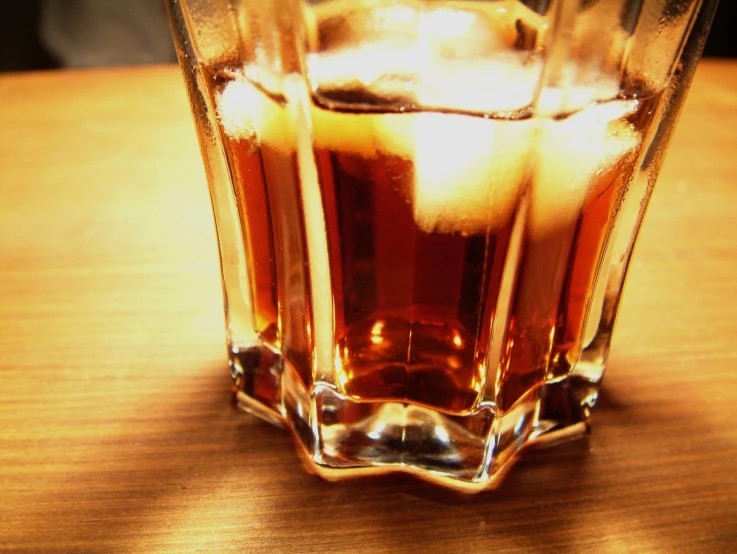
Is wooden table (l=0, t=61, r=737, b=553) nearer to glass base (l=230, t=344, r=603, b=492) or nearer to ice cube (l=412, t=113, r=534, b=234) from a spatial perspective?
glass base (l=230, t=344, r=603, b=492)

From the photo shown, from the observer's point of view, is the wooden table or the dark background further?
the dark background

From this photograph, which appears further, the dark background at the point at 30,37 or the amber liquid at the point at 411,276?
the dark background at the point at 30,37

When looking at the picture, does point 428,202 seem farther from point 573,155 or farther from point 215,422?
point 215,422

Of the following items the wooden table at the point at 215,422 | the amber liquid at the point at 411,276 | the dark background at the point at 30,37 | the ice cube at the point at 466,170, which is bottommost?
the dark background at the point at 30,37

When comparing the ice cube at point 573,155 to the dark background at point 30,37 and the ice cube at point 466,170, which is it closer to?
the ice cube at point 466,170

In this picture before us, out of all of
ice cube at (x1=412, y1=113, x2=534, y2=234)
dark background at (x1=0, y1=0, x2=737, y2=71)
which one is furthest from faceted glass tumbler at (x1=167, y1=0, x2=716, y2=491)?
dark background at (x1=0, y1=0, x2=737, y2=71)

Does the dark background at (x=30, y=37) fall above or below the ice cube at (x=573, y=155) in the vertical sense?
below

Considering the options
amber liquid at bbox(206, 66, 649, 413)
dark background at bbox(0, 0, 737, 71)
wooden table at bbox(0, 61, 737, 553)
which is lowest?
dark background at bbox(0, 0, 737, 71)

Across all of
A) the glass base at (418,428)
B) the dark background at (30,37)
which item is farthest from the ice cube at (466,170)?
the dark background at (30,37)
